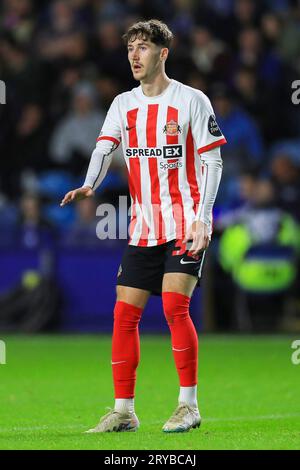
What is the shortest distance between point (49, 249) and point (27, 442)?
7.51 m

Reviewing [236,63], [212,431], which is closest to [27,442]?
[212,431]

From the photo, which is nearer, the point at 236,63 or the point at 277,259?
the point at 277,259

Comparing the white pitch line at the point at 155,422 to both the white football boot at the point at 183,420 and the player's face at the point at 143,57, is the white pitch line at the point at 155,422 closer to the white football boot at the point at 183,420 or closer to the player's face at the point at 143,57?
the white football boot at the point at 183,420

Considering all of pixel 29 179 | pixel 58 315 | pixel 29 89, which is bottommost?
pixel 58 315

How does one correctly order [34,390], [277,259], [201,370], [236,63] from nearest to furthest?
[34,390] < [201,370] < [277,259] < [236,63]

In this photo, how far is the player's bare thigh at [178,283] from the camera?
6.65 m

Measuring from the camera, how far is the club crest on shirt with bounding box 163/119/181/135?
673 cm

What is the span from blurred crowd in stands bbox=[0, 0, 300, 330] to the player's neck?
24.5 ft

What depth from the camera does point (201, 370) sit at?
10.1 m

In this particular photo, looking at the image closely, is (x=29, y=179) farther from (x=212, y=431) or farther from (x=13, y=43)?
(x=212, y=431)

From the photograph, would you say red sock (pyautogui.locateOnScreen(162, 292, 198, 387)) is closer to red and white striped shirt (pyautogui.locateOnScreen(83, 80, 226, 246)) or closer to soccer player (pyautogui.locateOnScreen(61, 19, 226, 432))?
soccer player (pyautogui.locateOnScreen(61, 19, 226, 432))

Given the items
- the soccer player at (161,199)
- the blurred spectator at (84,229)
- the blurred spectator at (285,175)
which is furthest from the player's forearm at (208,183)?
the blurred spectator at (285,175)

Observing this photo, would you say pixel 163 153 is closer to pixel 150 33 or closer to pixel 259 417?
pixel 150 33

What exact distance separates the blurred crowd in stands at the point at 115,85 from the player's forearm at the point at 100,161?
7.40 meters
